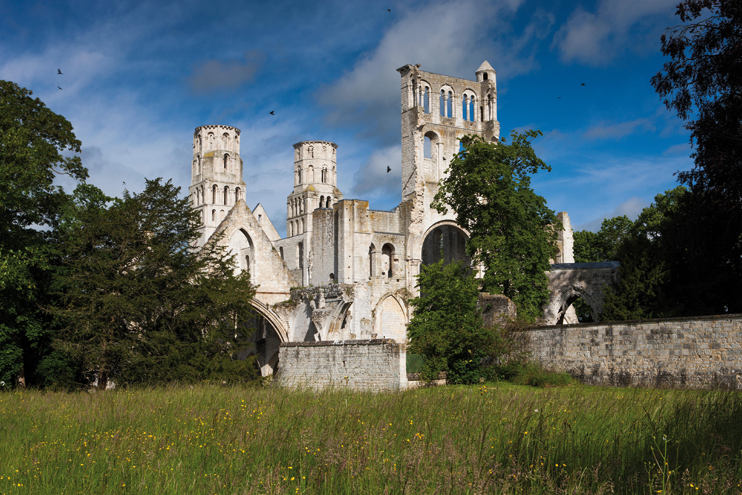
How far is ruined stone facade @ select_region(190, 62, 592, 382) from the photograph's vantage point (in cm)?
2777

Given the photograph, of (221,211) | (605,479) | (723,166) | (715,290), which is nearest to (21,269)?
(605,479)

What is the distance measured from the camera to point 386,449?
6.06 m

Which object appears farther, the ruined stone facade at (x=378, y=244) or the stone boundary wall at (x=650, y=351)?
the ruined stone facade at (x=378, y=244)

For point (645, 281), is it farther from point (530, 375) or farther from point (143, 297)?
point (143, 297)

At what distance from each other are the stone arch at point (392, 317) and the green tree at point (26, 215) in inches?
605

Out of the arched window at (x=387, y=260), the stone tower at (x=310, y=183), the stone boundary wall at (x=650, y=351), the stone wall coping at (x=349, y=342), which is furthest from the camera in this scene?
the stone tower at (x=310, y=183)

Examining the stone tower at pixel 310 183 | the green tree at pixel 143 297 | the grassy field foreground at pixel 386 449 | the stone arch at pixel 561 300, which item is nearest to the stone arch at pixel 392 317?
the stone arch at pixel 561 300

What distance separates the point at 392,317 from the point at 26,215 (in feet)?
57.4

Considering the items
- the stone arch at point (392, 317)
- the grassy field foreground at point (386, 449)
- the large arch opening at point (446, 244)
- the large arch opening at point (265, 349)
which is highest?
the large arch opening at point (446, 244)

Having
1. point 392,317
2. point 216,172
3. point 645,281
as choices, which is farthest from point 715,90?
point 216,172

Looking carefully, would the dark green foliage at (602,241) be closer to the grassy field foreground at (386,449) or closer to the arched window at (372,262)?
the arched window at (372,262)

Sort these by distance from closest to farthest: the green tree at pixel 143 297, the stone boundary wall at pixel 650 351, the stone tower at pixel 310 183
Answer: the stone boundary wall at pixel 650 351 → the green tree at pixel 143 297 → the stone tower at pixel 310 183

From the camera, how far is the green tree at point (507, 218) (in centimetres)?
2417

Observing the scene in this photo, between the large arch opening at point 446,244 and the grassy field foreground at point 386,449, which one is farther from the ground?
the large arch opening at point 446,244
